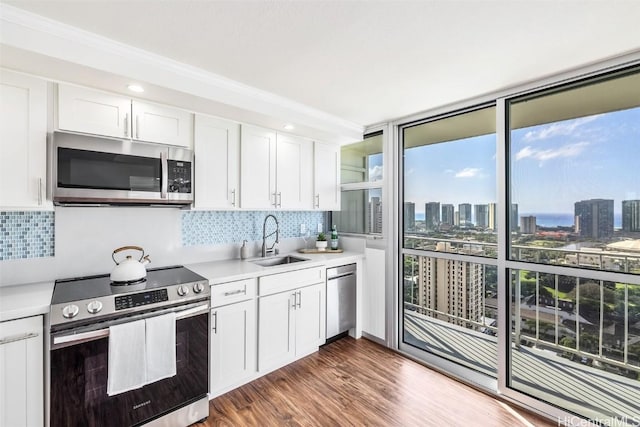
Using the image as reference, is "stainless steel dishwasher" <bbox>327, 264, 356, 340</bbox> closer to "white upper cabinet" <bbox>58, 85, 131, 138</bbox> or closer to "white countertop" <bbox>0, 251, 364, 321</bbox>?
"white countertop" <bbox>0, 251, 364, 321</bbox>

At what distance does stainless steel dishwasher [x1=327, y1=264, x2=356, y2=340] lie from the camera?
10.1 feet

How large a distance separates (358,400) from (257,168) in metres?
2.12

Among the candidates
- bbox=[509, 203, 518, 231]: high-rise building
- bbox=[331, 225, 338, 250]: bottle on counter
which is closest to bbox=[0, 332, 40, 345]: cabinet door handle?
bbox=[331, 225, 338, 250]: bottle on counter

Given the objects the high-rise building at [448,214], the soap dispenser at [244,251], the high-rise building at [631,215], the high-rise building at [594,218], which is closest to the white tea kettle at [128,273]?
the soap dispenser at [244,251]

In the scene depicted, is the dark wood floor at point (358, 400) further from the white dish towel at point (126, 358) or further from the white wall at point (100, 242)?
the white wall at point (100, 242)

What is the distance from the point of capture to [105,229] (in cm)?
226

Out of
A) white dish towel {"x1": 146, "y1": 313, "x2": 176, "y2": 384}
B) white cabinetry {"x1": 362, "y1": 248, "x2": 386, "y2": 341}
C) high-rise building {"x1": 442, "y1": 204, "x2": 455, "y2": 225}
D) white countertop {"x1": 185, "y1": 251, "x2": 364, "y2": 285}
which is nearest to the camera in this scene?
white dish towel {"x1": 146, "y1": 313, "x2": 176, "y2": 384}

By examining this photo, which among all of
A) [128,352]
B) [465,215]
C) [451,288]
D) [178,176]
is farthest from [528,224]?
[128,352]

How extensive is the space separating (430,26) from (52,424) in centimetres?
290

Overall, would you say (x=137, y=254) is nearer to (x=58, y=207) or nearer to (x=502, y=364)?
(x=58, y=207)

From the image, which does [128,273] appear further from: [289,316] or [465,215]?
[465,215]

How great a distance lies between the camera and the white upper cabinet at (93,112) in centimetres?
182

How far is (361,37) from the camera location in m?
1.65

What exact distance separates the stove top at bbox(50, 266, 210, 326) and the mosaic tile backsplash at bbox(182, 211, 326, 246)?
508mm
